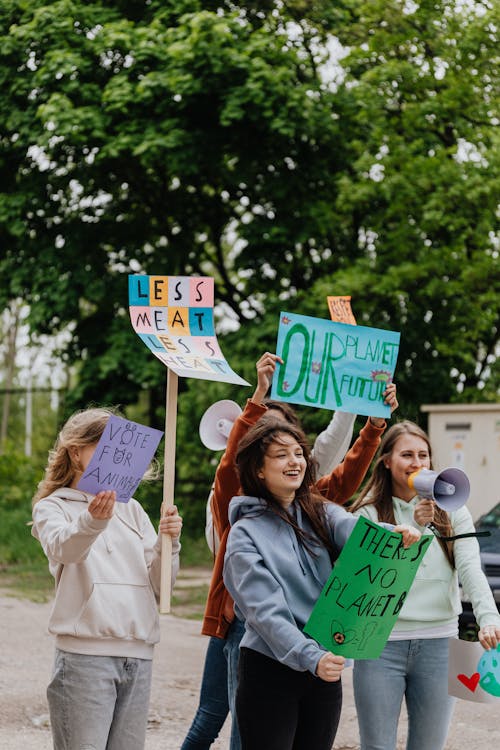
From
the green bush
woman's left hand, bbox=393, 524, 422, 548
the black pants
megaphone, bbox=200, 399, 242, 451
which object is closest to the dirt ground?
megaphone, bbox=200, 399, 242, 451

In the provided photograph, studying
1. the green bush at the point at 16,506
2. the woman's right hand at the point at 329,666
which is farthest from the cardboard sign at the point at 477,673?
the green bush at the point at 16,506

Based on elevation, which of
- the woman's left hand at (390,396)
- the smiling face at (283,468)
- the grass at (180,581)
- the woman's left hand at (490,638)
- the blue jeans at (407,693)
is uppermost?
the woman's left hand at (390,396)

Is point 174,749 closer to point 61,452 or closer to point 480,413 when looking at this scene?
point 61,452

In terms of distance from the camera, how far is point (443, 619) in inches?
156

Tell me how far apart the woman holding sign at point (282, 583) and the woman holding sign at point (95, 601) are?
0.36 metres

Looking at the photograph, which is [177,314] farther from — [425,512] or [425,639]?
[425,639]

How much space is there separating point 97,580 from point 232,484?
0.81m

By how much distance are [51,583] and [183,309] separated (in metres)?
8.49

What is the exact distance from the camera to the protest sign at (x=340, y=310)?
180 inches

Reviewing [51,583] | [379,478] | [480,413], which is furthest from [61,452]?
[480,413]

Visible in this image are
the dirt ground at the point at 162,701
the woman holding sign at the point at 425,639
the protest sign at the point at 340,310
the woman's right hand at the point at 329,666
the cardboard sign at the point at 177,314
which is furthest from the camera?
the dirt ground at the point at 162,701

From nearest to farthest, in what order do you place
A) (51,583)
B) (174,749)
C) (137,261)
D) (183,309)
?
(183,309), (174,749), (51,583), (137,261)

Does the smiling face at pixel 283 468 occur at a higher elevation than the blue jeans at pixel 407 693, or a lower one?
higher

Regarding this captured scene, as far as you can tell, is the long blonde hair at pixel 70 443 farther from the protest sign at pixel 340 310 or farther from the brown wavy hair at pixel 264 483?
the protest sign at pixel 340 310
